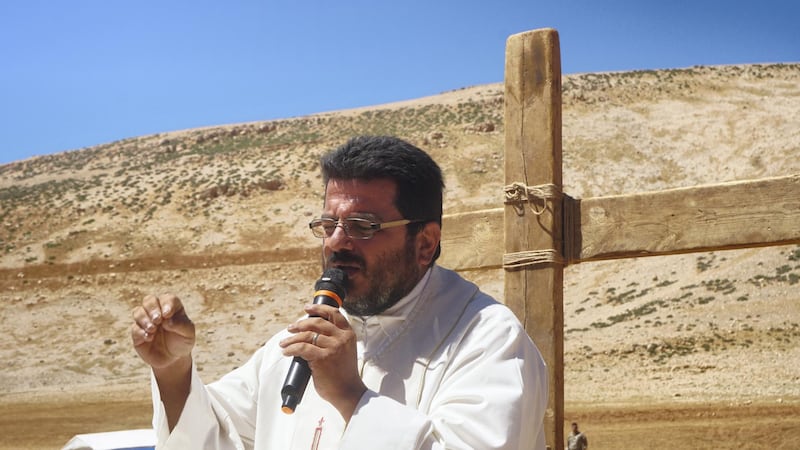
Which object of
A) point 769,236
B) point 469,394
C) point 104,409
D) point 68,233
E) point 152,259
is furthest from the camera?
point 68,233

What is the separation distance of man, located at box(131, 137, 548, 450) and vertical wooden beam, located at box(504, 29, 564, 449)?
135cm

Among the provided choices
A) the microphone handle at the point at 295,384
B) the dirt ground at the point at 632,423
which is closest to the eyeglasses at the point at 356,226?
the microphone handle at the point at 295,384

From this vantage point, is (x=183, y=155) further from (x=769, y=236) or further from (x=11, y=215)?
(x=769, y=236)

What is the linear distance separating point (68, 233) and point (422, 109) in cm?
2503

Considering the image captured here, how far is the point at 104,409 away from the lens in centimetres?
1928

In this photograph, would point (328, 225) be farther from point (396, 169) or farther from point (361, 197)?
point (396, 169)

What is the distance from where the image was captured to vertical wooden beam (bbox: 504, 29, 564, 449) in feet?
13.6

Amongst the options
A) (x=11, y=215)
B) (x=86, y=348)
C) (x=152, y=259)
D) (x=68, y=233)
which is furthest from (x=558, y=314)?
(x=11, y=215)

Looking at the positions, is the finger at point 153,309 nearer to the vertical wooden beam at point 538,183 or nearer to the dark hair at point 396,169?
the dark hair at point 396,169

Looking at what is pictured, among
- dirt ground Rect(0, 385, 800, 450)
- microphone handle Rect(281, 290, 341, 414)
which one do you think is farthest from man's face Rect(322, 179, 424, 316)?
dirt ground Rect(0, 385, 800, 450)

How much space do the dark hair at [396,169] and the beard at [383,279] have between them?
0.30ft

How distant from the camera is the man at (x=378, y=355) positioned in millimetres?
2275

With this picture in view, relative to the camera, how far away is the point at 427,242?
9.35 ft

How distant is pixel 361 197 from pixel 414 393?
62 cm
